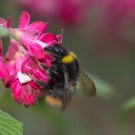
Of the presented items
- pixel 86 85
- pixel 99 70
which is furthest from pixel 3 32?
pixel 99 70

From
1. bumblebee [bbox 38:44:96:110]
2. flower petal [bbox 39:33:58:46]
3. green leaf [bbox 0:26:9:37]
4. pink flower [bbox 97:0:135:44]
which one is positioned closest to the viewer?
green leaf [bbox 0:26:9:37]

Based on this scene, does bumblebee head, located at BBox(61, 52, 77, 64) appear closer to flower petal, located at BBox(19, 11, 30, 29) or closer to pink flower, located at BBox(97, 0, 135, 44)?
flower petal, located at BBox(19, 11, 30, 29)

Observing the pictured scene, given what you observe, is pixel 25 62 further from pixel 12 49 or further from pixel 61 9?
pixel 61 9

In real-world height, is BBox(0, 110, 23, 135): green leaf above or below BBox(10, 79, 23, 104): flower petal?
→ below

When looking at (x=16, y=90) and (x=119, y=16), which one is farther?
(x=119, y=16)

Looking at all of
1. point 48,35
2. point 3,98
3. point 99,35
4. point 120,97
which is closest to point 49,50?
point 48,35

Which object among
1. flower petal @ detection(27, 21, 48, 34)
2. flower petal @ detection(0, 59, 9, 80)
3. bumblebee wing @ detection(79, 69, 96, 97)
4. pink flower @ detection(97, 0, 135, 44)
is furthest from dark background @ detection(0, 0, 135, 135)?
flower petal @ detection(0, 59, 9, 80)
